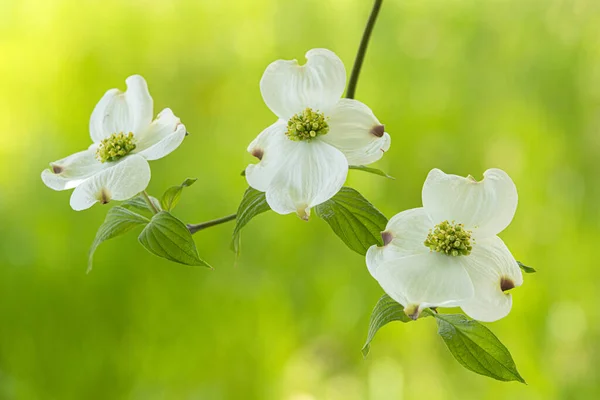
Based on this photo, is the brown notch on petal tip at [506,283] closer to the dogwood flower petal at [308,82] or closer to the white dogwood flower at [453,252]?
the white dogwood flower at [453,252]

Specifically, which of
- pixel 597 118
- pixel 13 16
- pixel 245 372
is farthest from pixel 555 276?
pixel 13 16

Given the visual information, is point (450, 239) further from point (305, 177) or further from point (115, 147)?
point (115, 147)

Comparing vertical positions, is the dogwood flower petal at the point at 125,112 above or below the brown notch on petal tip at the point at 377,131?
below

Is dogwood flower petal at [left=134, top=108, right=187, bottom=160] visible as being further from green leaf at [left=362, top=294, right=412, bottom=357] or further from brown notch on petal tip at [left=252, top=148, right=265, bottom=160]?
green leaf at [left=362, top=294, right=412, bottom=357]

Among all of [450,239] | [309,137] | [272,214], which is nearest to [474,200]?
[450,239]

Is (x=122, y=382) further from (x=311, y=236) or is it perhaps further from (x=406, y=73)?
(x=406, y=73)

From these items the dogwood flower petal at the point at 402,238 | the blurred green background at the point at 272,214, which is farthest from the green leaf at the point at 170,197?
the blurred green background at the point at 272,214
